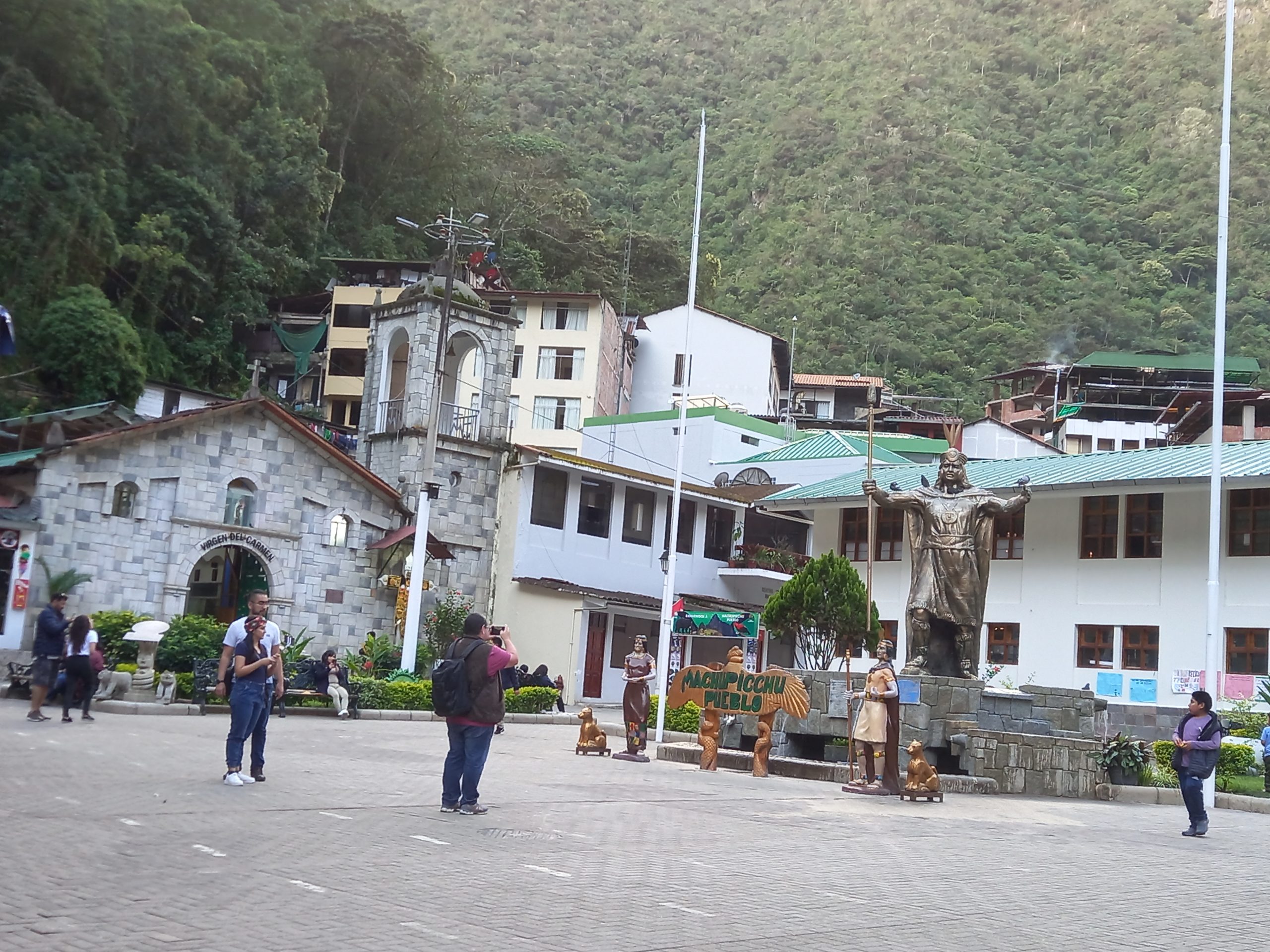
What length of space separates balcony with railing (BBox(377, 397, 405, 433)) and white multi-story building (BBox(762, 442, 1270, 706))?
1077cm

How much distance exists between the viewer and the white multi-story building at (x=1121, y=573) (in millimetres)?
26344

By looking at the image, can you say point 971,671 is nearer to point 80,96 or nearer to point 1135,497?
point 1135,497

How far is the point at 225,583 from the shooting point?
3100 cm

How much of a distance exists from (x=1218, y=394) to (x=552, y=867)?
1432cm


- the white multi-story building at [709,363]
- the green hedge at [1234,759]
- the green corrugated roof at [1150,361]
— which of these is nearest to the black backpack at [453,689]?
the green hedge at [1234,759]

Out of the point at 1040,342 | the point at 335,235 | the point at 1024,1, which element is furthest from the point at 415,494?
the point at 1024,1

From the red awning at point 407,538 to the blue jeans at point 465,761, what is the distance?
66.4 ft

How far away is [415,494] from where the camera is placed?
33.4 meters

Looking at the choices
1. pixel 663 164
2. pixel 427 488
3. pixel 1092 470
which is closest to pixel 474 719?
pixel 427 488

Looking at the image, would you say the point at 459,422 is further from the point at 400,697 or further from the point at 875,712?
the point at 875,712

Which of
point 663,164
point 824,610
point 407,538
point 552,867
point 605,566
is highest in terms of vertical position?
point 663,164

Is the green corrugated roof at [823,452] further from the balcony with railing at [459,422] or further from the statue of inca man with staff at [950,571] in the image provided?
the statue of inca man with staff at [950,571]

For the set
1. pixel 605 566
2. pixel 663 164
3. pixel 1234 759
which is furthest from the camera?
pixel 663 164

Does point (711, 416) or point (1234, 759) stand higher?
point (711, 416)
